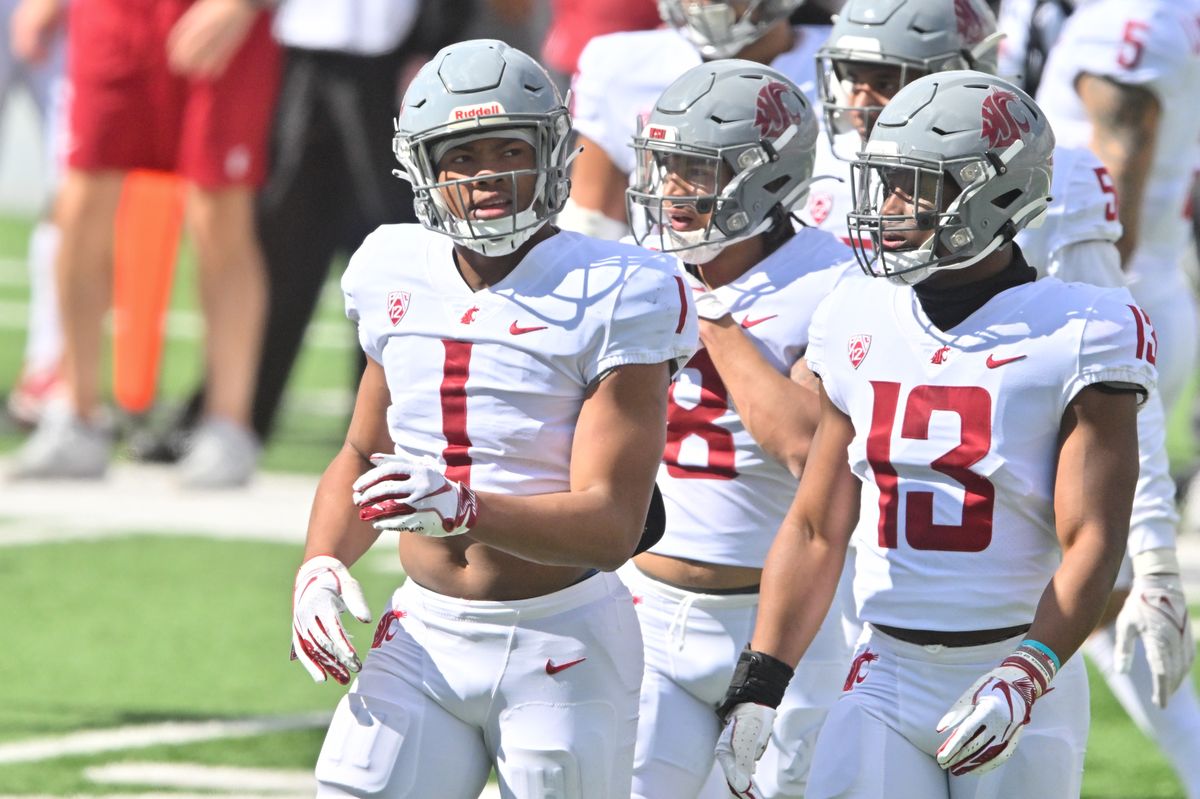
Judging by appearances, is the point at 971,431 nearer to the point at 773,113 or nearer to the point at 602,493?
the point at 602,493

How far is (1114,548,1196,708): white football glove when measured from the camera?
4363mm

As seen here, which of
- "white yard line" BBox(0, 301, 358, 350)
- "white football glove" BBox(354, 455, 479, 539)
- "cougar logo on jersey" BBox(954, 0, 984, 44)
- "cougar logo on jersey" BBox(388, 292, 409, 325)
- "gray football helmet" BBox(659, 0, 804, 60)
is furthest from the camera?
"white yard line" BBox(0, 301, 358, 350)

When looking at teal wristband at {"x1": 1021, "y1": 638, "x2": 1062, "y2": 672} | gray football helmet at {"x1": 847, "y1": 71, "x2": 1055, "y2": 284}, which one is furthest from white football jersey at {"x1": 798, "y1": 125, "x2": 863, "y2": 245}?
teal wristband at {"x1": 1021, "y1": 638, "x2": 1062, "y2": 672}

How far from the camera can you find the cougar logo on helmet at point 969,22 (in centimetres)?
463

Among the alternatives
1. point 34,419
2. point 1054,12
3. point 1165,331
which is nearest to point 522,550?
point 1165,331

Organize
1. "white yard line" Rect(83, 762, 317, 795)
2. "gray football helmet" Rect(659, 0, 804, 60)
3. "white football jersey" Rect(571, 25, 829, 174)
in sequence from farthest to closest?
1. "white yard line" Rect(83, 762, 317, 795)
2. "white football jersey" Rect(571, 25, 829, 174)
3. "gray football helmet" Rect(659, 0, 804, 60)

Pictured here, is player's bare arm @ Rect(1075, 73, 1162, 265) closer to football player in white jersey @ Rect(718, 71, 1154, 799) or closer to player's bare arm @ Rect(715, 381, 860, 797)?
football player in white jersey @ Rect(718, 71, 1154, 799)

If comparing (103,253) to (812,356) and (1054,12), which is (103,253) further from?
(812,356)

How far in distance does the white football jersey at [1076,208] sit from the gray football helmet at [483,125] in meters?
1.30

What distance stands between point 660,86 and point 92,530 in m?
3.58

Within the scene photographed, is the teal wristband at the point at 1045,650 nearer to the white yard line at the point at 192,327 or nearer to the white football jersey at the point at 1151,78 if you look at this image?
the white football jersey at the point at 1151,78

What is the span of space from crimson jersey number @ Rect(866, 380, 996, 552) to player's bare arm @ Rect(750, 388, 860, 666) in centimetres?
11

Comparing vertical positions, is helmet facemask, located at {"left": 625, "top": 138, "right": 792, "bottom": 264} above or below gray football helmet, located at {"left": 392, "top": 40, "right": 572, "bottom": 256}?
below

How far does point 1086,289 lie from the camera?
348 centimetres
